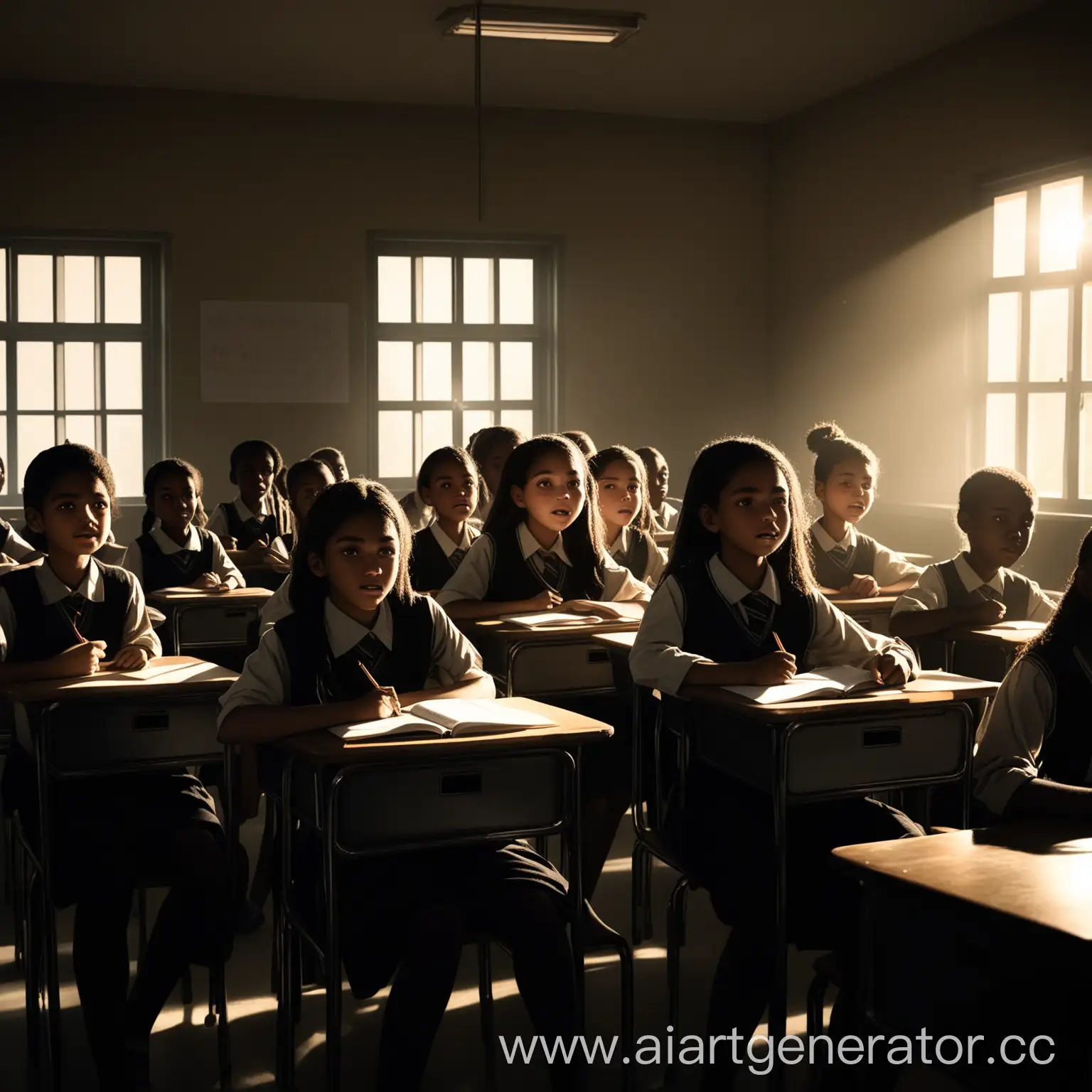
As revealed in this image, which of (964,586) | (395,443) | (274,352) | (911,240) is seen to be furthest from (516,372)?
(964,586)

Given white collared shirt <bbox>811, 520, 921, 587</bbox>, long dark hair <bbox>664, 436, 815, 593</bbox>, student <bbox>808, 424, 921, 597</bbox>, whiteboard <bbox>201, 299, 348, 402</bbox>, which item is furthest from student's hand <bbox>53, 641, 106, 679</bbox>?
whiteboard <bbox>201, 299, 348, 402</bbox>

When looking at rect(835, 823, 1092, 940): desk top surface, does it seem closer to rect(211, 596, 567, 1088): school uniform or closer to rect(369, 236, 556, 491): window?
rect(211, 596, 567, 1088): school uniform

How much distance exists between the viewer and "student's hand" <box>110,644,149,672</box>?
2502 millimetres

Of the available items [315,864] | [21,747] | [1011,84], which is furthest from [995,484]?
[1011,84]

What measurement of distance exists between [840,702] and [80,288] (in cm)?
595

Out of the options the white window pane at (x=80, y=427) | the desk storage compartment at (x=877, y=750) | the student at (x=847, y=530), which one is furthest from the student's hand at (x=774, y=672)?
the white window pane at (x=80, y=427)

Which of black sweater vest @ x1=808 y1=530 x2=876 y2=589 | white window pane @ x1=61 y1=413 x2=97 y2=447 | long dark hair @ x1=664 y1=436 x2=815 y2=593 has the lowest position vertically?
black sweater vest @ x1=808 y1=530 x2=876 y2=589

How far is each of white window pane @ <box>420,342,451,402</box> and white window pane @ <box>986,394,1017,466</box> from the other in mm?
3019

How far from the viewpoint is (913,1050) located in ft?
4.79

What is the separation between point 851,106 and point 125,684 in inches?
229

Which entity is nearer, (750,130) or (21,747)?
(21,747)

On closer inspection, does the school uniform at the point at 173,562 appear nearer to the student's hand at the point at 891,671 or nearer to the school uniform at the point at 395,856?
the school uniform at the point at 395,856

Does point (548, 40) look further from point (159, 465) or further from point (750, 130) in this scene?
point (159, 465)

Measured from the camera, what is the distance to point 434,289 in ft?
24.8
